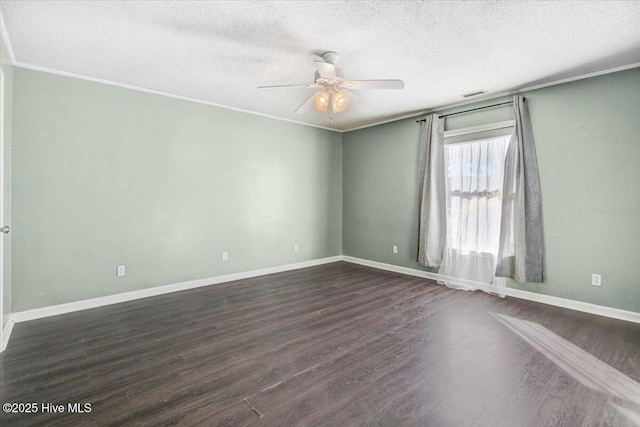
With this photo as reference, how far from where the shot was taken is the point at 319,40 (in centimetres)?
254

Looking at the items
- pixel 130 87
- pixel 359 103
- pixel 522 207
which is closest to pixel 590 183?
pixel 522 207

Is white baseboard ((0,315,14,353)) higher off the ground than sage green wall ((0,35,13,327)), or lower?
lower

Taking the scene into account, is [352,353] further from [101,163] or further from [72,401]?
[101,163]

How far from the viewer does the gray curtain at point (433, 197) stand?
456 centimetres

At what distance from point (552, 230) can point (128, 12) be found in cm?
460

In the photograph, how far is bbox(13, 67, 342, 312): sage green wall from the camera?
3.11 metres

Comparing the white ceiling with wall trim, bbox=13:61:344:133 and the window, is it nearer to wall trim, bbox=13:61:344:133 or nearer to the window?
wall trim, bbox=13:61:344:133

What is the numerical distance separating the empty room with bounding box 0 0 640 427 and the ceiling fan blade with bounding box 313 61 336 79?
0.02 m

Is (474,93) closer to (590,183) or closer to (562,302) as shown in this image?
(590,183)

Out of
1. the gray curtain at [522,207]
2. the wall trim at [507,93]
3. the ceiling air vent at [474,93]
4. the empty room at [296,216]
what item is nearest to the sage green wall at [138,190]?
the empty room at [296,216]

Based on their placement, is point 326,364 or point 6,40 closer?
point 326,364

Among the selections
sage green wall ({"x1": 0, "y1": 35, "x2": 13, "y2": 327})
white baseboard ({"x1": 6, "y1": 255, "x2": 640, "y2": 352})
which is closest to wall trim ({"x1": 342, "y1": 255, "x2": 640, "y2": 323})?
white baseboard ({"x1": 6, "y1": 255, "x2": 640, "y2": 352})

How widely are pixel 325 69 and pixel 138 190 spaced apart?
8.81 feet

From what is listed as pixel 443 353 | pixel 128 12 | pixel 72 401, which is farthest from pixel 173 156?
pixel 443 353
